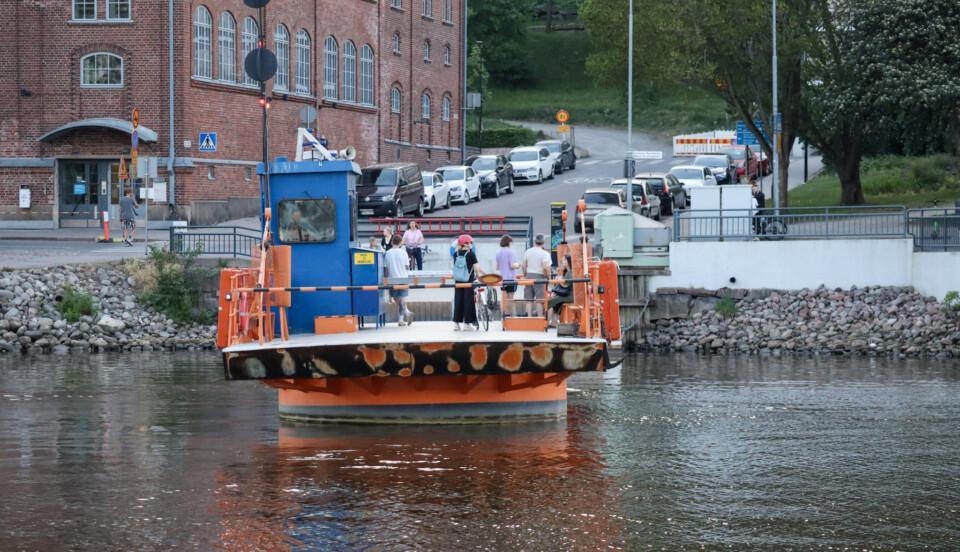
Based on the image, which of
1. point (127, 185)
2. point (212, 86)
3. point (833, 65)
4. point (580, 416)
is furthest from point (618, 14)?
point (580, 416)

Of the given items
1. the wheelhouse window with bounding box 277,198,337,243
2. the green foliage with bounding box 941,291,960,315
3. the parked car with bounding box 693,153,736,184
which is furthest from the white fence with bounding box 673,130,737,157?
the wheelhouse window with bounding box 277,198,337,243

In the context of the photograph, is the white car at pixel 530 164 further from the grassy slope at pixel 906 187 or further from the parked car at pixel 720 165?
the grassy slope at pixel 906 187

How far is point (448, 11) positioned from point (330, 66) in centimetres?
1650

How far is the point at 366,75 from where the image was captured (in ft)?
217

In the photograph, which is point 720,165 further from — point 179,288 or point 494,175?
point 179,288

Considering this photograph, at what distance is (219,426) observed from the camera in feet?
68.7

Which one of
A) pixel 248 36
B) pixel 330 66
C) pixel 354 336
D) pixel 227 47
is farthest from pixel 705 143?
pixel 354 336

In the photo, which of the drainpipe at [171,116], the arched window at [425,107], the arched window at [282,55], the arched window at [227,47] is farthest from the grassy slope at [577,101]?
the drainpipe at [171,116]

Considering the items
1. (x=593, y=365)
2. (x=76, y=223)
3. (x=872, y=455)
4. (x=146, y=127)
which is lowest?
(x=872, y=455)

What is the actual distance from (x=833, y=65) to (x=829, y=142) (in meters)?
3.74

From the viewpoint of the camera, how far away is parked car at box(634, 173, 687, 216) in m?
54.8

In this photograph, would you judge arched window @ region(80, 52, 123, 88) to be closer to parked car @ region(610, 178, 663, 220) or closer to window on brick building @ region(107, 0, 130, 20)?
window on brick building @ region(107, 0, 130, 20)

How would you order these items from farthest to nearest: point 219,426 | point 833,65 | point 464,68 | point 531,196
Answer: point 464,68, point 531,196, point 833,65, point 219,426

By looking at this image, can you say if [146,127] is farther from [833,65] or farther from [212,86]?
[833,65]
